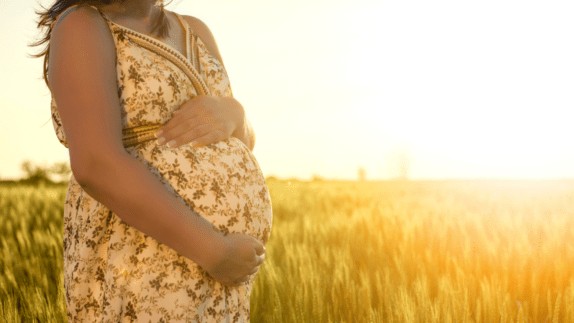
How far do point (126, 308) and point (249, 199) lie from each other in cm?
39

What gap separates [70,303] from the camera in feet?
4.93

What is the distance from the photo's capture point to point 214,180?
1464 mm

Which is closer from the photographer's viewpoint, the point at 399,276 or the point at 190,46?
the point at 190,46

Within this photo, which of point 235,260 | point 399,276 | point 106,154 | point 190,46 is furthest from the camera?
point 399,276

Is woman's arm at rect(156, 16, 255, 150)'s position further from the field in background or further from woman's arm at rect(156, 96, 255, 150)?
the field in background

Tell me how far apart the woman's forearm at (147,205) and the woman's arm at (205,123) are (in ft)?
0.46

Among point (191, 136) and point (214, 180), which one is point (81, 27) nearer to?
point (191, 136)

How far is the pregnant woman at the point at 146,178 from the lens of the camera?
1.31 meters

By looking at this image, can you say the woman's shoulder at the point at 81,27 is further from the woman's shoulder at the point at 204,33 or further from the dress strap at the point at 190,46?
the woman's shoulder at the point at 204,33

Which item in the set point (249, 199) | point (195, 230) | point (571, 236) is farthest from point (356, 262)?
point (195, 230)

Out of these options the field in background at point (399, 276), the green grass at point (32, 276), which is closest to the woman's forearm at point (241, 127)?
the field in background at point (399, 276)

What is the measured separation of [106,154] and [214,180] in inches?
10.6

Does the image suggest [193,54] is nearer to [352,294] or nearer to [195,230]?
[195,230]

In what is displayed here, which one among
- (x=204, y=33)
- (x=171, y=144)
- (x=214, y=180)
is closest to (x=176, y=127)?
(x=171, y=144)
